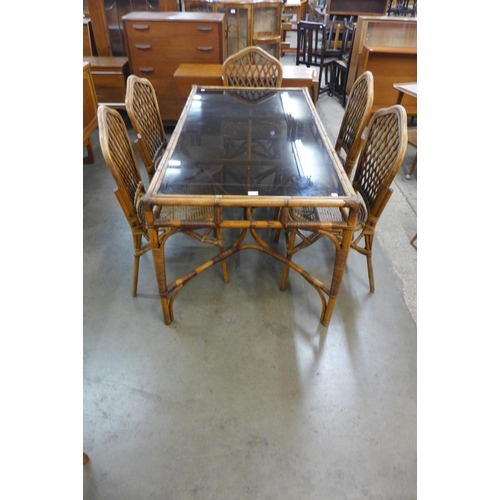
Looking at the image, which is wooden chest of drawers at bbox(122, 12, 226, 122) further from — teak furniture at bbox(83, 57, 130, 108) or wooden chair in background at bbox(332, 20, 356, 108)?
wooden chair in background at bbox(332, 20, 356, 108)

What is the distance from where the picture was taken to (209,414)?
1.34 metres

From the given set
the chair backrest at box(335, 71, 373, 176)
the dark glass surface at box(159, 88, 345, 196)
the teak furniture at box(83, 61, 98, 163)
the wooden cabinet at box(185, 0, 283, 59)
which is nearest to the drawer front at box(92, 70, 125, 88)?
the teak furniture at box(83, 61, 98, 163)

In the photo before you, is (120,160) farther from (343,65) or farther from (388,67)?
(343,65)

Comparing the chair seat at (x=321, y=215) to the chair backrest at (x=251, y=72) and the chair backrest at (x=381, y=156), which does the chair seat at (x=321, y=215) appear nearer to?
the chair backrest at (x=381, y=156)

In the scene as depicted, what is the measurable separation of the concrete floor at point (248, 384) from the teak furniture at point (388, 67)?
105 inches

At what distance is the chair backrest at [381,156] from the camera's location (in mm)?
1403

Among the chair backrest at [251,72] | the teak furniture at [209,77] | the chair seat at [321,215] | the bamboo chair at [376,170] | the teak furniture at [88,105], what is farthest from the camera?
the teak furniture at [209,77]

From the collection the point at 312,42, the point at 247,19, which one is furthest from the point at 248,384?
the point at 312,42

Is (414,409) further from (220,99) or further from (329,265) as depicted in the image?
(220,99)

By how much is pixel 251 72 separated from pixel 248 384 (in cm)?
219

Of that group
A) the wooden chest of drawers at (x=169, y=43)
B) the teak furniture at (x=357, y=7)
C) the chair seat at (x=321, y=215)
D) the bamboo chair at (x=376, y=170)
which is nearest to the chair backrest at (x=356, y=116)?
the bamboo chair at (x=376, y=170)

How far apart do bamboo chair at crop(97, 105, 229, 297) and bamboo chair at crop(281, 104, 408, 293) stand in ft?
1.72

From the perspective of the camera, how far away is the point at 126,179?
150 cm

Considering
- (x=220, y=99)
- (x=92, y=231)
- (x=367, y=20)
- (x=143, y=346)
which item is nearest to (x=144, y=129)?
(x=220, y=99)
